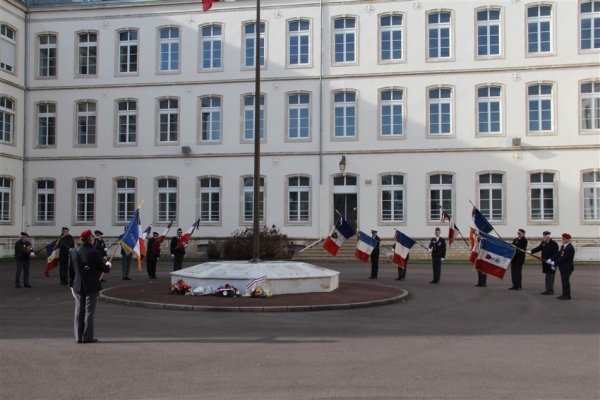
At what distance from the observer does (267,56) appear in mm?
36312

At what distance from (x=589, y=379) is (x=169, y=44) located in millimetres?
33206

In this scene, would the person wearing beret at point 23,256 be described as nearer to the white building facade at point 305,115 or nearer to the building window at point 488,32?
the white building facade at point 305,115

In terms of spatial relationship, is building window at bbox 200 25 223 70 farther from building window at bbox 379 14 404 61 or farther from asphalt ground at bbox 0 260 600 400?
asphalt ground at bbox 0 260 600 400

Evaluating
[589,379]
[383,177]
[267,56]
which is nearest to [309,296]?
[589,379]

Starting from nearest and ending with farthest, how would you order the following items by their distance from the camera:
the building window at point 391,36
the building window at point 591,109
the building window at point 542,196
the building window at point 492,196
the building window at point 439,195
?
the building window at point 591,109 < the building window at point 542,196 < the building window at point 492,196 < the building window at point 439,195 < the building window at point 391,36

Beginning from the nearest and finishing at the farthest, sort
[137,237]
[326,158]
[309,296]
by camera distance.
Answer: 1. [309,296]
2. [137,237]
3. [326,158]

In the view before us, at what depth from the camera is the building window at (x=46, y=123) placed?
3828 cm

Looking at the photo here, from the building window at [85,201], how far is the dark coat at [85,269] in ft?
92.5

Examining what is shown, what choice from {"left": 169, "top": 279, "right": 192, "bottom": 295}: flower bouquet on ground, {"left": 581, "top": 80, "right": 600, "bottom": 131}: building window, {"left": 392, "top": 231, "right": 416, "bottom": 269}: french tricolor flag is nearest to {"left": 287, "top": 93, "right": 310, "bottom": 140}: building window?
{"left": 581, "top": 80, "right": 600, "bottom": 131}: building window

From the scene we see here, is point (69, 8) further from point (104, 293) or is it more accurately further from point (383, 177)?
point (104, 293)

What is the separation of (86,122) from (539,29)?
82.1ft

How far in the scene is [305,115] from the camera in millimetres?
35906

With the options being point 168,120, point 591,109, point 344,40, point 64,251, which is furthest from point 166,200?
point 591,109

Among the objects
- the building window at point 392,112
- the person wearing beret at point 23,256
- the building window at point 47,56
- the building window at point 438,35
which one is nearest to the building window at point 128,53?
the building window at point 47,56
